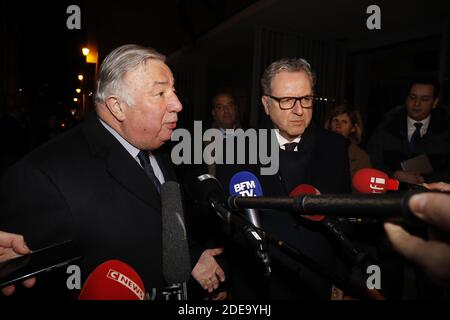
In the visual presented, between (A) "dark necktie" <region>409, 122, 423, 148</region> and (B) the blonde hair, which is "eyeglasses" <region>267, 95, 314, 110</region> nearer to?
(A) "dark necktie" <region>409, 122, 423, 148</region>

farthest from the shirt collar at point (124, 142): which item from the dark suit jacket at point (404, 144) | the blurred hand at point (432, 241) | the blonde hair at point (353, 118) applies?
the blonde hair at point (353, 118)

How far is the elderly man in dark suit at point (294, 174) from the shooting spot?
1560 millimetres

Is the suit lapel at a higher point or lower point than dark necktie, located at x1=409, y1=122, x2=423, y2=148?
lower

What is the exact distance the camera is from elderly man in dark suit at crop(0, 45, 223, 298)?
116 cm

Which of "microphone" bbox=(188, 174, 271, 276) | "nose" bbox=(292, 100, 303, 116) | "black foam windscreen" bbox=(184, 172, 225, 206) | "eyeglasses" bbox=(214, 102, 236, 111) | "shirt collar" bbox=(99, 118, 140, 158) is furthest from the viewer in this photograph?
"eyeglasses" bbox=(214, 102, 236, 111)

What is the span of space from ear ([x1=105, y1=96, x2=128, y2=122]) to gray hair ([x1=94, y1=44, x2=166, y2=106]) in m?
0.02

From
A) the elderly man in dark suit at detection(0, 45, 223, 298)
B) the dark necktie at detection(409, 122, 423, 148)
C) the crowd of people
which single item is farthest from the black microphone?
the dark necktie at detection(409, 122, 423, 148)

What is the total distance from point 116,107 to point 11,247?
707mm

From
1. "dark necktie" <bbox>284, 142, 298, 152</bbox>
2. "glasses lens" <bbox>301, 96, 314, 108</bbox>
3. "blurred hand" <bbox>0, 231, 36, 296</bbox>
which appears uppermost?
"glasses lens" <bbox>301, 96, 314, 108</bbox>

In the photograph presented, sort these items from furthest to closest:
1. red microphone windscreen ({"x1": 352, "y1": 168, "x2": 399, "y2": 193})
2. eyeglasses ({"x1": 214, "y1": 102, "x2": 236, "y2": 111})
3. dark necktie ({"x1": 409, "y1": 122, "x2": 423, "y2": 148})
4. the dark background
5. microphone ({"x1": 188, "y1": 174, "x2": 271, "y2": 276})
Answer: the dark background
eyeglasses ({"x1": 214, "y1": 102, "x2": 236, "y2": 111})
dark necktie ({"x1": 409, "y1": 122, "x2": 423, "y2": 148})
red microphone windscreen ({"x1": 352, "y1": 168, "x2": 399, "y2": 193})
microphone ({"x1": 188, "y1": 174, "x2": 271, "y2": 276})

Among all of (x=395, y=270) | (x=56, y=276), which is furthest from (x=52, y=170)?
(x=395, y=270)
